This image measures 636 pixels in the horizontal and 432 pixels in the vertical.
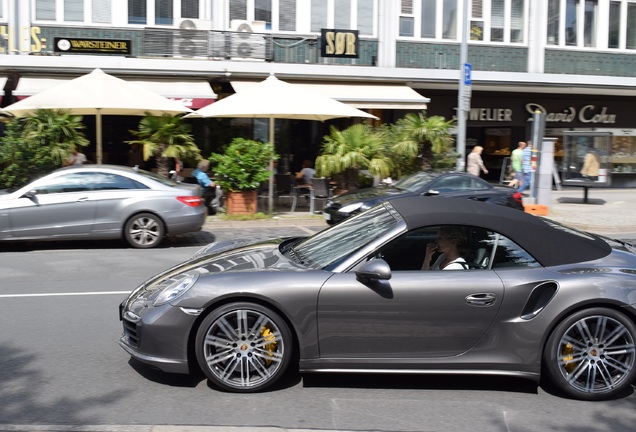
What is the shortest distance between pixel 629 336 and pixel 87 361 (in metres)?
4.13

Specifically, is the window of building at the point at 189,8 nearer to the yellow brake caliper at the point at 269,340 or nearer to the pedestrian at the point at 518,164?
the pedestrian at the point at 518,164

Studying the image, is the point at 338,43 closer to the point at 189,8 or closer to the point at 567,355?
the point at 189,8

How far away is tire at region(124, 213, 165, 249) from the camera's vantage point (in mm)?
12172

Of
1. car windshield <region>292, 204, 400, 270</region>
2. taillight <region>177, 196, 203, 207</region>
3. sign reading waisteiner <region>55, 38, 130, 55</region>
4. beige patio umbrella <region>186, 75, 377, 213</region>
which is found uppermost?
sign reading waisteiner <region>55, 38, 130, 55</region>

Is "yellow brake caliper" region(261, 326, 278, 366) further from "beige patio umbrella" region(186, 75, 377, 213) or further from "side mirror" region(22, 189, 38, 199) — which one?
"beige patio umbrella" region(186, 75, 377, 213)

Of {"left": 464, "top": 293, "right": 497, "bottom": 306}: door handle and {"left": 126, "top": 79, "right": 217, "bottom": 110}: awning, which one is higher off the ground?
{"left": 126, "top": 79, "right": 217, "bottom": 110}: awning

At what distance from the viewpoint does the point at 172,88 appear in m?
20.2

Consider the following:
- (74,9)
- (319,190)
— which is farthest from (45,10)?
(319,190)

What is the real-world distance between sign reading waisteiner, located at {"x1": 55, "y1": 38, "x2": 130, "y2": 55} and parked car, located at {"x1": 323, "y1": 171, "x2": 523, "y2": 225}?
395 inches

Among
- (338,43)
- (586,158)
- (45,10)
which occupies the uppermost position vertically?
(45,10)

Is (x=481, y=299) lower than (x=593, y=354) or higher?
higher

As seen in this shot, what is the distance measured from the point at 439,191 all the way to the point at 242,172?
4.45 meters

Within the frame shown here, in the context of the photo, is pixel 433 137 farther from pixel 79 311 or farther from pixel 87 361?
pixel 87 361

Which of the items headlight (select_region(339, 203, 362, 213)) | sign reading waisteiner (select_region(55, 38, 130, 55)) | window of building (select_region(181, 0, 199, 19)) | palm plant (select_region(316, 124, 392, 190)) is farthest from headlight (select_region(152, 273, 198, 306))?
window of building (select_region(181, 0, 199, 19))
